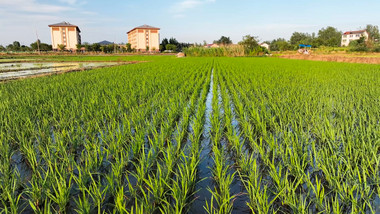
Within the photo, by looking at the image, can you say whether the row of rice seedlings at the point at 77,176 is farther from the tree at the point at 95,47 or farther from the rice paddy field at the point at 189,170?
the tree at the point at 95,47

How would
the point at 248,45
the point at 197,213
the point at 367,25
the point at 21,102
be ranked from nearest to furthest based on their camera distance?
the point at 197,213 → the point at 21,102 → the point at 248,45 → the point at 367,25

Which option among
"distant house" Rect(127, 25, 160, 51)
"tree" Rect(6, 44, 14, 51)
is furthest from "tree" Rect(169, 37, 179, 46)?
"tree" Rect(6, 44, 14, 51)

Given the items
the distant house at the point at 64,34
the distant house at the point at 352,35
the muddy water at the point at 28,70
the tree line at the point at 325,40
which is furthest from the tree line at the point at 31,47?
the distant house at the point at 352,35

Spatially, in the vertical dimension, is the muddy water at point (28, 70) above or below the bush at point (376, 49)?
below

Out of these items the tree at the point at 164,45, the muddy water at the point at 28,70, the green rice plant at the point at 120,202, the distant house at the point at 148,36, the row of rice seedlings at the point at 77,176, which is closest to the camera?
the green rice plant at the point at 120,202

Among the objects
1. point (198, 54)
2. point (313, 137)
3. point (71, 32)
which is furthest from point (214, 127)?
point (71, 32)

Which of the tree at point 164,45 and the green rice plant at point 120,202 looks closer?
the green rice plant at point 120,202

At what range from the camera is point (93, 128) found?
3.79 metres

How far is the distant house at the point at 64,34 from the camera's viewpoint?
2862 inches

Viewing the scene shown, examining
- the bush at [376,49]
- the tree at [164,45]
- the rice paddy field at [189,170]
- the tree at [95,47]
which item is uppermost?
the tree at [164,45]

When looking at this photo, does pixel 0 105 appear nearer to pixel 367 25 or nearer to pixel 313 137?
pixel 313 137

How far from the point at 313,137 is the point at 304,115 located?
2.96 ft

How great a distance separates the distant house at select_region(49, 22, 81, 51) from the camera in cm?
7269

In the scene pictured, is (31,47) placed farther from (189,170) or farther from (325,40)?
(325,40)
